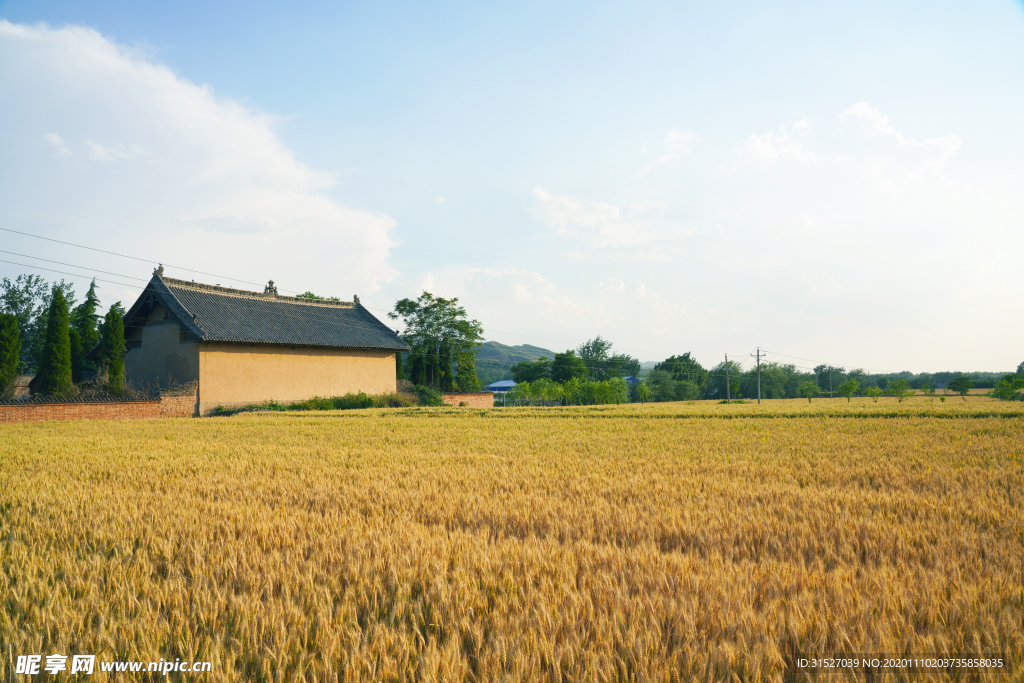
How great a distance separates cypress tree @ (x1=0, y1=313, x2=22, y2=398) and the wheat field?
25714mm

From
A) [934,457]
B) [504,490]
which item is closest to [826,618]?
[504,490]

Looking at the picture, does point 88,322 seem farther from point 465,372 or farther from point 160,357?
point 465,372

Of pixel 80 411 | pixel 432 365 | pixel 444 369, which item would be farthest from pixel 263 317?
pixel 444 369

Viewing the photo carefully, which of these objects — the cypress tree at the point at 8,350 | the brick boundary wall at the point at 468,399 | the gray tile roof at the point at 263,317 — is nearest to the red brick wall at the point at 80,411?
the gray tile roof at the point at 263,317

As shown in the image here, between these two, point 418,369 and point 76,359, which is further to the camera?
point 418,369

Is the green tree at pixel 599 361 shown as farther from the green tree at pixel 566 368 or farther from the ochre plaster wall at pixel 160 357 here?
the ochre plaster wall at pixel 160 357

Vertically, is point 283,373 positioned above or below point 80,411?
above

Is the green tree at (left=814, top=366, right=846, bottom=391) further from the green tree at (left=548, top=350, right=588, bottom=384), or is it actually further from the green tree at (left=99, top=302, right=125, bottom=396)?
the green tree at (left=99, top=302, right=125, bottom=396)

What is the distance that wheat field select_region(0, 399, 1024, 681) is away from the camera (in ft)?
6.38

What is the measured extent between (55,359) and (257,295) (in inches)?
427

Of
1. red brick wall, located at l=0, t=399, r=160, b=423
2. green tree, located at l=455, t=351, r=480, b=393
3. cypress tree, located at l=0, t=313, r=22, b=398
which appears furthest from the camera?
green tree, located at l=455, t=351, r=480, b=393

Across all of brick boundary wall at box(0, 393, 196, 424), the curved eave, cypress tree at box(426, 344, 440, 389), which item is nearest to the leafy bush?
the curved eave

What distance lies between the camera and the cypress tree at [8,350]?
24.9 meters

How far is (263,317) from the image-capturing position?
31.8m
